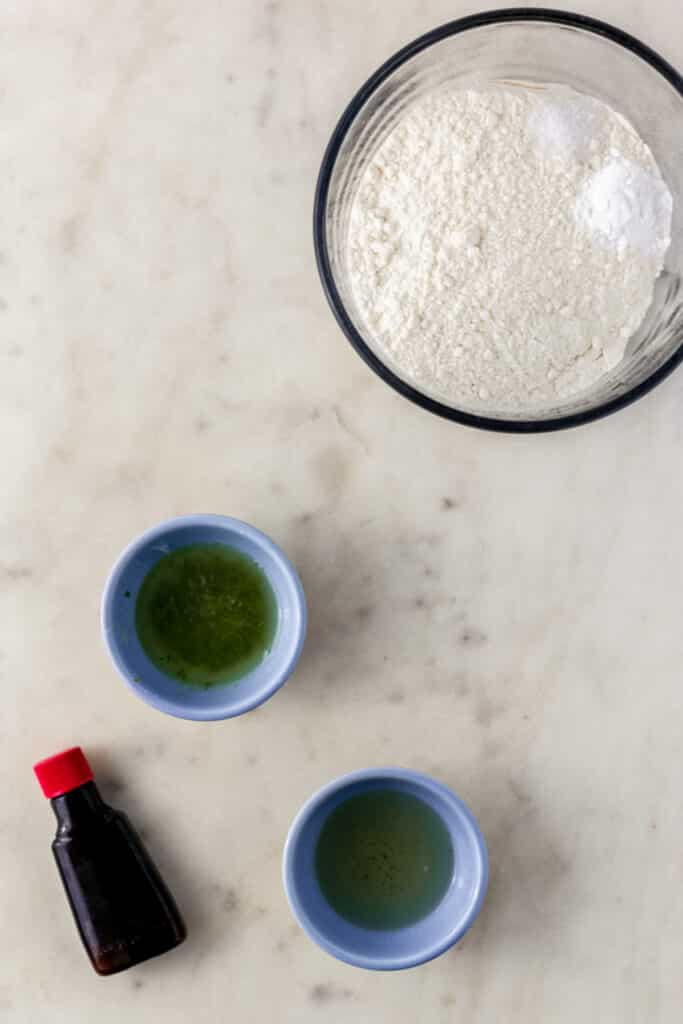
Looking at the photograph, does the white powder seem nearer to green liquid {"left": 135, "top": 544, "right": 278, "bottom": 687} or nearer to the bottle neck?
green liquid {"left": 135, "top": 544, "right": 278, "bottom": 687}

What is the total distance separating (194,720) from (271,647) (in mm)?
99

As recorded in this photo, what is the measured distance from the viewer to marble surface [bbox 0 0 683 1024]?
97 cm

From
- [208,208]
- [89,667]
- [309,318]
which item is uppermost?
[208,208]

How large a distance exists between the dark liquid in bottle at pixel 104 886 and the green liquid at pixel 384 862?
165 millimetres

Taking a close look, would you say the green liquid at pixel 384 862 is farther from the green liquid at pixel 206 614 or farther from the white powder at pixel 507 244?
the white powder at pixel 507 244

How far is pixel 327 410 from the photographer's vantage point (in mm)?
970

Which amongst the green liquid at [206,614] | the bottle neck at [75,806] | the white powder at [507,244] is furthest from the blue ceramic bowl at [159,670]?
the white powder at [507,244]

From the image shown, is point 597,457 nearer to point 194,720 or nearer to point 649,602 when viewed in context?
point 649,602

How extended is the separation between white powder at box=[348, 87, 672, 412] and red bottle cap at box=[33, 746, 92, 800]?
0.47 metres

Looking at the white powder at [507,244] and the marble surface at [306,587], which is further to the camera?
the marble surface at [306,587]

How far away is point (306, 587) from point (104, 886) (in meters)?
0.33

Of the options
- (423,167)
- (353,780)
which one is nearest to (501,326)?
(423,167)

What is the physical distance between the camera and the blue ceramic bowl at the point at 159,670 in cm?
90

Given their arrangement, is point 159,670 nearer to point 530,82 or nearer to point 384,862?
point 384,862
